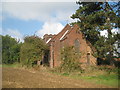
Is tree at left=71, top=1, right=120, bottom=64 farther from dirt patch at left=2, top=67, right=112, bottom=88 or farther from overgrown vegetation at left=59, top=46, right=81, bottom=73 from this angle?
dirt patch at left=2, top=67, right=112, bottom=88

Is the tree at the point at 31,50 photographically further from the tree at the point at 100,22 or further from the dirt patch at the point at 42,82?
the dirt patch at the point at 42,82

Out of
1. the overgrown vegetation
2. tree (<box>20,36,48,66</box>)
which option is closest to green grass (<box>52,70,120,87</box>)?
the overgrown vegetation

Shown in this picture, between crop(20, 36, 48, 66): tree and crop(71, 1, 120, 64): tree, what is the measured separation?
8.76m

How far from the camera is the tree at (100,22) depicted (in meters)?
20.6

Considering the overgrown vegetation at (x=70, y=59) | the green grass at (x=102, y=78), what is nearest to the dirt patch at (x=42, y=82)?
the green grass at (x=102, y=78)

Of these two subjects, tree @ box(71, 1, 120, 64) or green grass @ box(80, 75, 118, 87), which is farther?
tree @ box(71, 1, 120, 64)

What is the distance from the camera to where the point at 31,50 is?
91.0ft

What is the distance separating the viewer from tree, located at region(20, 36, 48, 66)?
2772 cm

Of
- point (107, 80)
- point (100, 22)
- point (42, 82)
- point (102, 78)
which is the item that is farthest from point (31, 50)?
point (107, 80)

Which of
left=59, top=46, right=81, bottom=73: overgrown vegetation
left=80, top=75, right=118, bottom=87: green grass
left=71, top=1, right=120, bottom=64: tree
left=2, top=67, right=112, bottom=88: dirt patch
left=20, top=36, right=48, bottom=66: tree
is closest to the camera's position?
left=2, top=67, right=112, bottom=88: dirt patch

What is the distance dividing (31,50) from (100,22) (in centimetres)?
1236

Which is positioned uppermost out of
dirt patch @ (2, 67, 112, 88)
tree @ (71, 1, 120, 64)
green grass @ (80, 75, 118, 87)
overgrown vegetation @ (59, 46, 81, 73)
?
tree @ (71, 1, 120, 64)

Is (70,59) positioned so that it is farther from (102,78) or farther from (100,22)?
(100,22)

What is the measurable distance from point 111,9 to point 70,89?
16112mm
